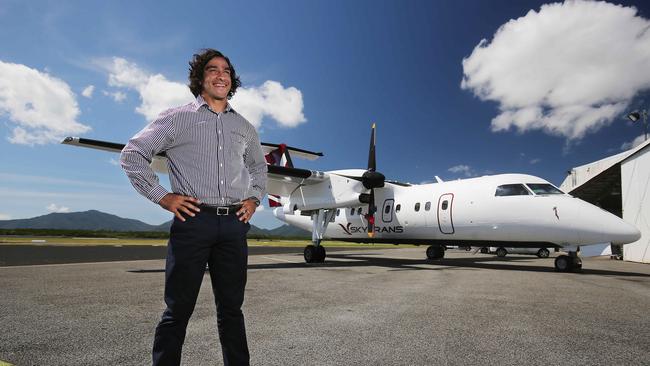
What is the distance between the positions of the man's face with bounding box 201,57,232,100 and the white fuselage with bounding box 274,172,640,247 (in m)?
11.0

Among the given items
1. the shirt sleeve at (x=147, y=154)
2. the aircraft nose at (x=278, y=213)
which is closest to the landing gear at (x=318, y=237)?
the aircraft nose at (x=278, y=213)

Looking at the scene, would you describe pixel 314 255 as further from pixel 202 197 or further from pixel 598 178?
pixel 598 178

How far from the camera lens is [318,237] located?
53.2ft

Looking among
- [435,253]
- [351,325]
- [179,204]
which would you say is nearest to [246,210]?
[179,204]

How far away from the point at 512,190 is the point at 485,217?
1.17 metres

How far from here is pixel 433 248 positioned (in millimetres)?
18156

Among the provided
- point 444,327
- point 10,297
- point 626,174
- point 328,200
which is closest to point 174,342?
point 444,327

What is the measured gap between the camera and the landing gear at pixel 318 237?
1549cm

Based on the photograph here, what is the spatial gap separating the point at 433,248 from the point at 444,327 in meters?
14.6

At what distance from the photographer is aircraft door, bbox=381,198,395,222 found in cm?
1566

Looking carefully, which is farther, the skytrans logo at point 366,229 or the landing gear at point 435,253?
the landing gear at point 435,253

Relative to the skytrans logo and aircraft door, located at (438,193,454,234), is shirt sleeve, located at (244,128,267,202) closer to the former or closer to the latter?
aircraft door, located at (438,193,454,234)

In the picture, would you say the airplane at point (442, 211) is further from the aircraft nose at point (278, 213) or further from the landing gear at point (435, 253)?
the aircraft nose at point (278, 213)

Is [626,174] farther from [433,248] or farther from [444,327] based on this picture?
[444,327]
